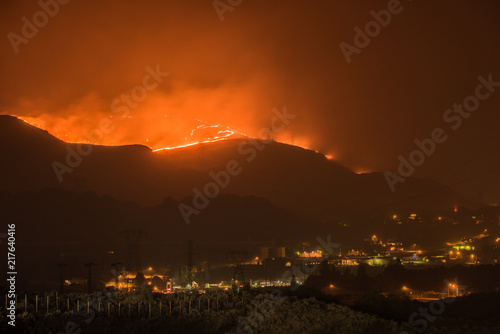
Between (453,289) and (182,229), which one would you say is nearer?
(453,289)

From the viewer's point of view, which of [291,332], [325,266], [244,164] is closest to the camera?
[291,332]

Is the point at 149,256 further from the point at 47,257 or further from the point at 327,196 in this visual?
the point at 327,196

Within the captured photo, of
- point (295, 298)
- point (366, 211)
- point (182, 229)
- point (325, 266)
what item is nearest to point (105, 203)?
point (182, 229)

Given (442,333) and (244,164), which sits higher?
(244,164)

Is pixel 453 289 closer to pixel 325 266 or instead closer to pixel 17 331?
pixel 325 266

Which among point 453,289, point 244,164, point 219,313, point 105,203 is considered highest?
point 244,164

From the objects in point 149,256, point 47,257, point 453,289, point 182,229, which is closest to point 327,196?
point 182,229

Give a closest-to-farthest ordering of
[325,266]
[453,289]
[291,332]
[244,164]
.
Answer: [291,332] → [453,289] → [325,266] → [244,164]

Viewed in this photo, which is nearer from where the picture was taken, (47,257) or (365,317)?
(365,317)

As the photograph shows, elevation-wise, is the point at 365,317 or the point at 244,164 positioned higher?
the point at 244,164
